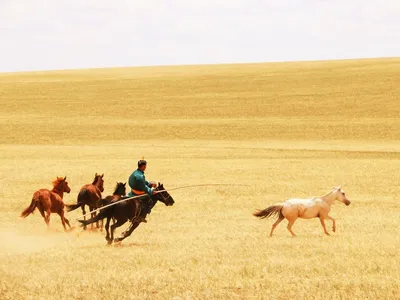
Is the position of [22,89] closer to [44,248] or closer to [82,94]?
[82,94]

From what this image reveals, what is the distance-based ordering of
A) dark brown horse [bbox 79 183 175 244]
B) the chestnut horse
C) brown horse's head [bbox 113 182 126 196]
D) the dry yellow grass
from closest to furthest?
the dry yellow grass → dark brown horse [bbox 79 183 175 244] → the chestnut horse → brown horse's head [bbox 113 182 126 196]

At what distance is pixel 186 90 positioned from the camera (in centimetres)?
8581

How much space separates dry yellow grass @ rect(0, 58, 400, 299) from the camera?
13.5 metres

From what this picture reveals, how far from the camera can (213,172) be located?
37.8 metres

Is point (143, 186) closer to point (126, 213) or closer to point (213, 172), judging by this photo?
point (126, 213)

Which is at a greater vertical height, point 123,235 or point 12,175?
point 123,235

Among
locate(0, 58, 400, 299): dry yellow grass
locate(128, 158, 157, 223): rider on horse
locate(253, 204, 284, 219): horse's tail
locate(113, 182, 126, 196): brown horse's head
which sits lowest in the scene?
locate(0, 58, 400, 299): dry yellow grass

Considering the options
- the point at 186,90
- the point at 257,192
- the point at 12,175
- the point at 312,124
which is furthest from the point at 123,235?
the point at 186,90

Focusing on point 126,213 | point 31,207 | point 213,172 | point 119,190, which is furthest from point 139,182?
point 213,172

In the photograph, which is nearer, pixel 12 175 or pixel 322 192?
pixel 322 192

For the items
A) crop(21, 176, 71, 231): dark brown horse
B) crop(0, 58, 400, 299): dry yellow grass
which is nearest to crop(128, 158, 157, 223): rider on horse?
crop(0, 58, 400, 299): dry yellow grass

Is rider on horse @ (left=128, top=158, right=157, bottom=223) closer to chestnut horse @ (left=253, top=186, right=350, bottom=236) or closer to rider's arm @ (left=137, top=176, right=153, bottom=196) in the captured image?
rider's arm @ (left=137, top=176, right=153, bottom=196)

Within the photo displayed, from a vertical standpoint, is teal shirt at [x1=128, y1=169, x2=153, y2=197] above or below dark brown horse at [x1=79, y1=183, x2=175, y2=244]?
above

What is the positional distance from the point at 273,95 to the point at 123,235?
208ft
